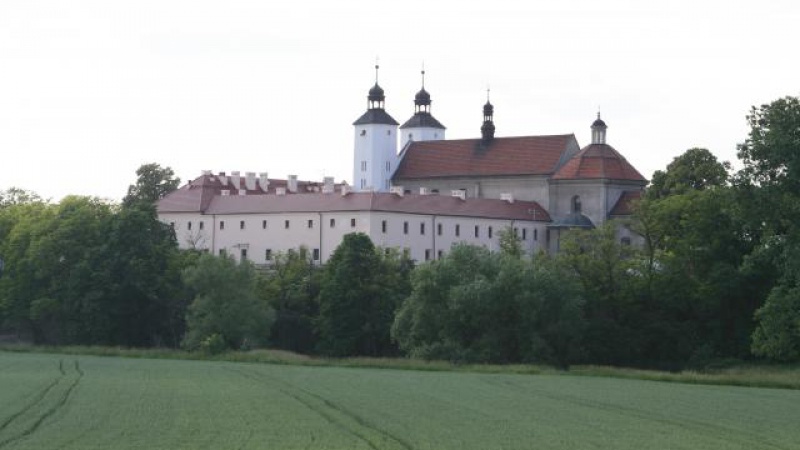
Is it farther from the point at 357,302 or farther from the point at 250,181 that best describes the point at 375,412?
the point at 250,181

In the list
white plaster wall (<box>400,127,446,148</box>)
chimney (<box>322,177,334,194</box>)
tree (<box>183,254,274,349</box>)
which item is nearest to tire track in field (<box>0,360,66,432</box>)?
tree (<box>183,254,274,349</box>)

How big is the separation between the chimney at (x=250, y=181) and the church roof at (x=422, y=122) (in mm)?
18847

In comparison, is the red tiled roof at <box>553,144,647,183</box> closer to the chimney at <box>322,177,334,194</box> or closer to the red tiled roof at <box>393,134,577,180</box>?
the red tiled roof at <box>393,134,577,180</box>

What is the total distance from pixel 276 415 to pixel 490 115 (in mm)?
111587

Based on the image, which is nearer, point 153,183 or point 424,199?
point 424,199

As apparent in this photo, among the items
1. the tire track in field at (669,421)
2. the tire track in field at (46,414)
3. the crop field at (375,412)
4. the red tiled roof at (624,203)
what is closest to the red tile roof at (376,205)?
the red tiled roof at (624,203)

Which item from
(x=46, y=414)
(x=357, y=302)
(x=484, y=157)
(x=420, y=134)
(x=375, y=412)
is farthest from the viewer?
(x=420, y=134)

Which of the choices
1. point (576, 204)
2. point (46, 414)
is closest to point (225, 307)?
point (576, 204)

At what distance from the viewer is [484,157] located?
143250 millimetres

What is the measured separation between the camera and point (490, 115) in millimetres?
150250

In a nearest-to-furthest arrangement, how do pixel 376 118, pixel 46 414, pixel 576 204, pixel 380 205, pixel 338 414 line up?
pixel 46 414 < pixel 338 414 < pixel 380 205 < pixel 576 204 < pixel 376 118

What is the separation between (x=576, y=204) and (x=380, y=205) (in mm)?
18280

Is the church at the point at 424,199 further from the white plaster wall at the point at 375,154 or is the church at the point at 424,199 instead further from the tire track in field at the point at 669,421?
the tire track in field at the point at 669,421

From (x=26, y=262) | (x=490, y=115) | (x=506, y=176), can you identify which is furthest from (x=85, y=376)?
(x=490, y=115)
